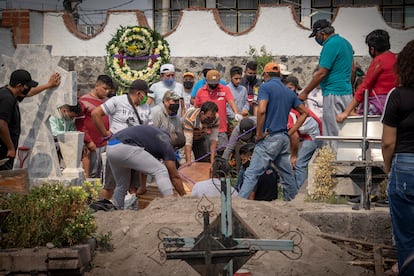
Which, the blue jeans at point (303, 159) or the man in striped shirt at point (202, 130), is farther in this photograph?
the man in striped shirt at point (202, 130)

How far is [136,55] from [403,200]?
1361 centimetres

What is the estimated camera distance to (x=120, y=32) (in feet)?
68.3

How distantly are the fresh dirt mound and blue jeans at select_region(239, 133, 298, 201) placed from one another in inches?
25.0

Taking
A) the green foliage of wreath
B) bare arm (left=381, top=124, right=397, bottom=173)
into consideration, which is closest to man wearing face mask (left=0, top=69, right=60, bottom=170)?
bare arm (left=381, top=124, right=397, bottom=173)

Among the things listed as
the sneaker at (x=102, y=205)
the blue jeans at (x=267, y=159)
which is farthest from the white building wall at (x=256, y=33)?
the sneaker at (x=102, y=205)

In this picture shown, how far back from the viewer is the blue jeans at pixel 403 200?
277 inches

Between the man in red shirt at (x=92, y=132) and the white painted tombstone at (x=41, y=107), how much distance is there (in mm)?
1641

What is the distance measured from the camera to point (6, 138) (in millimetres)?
10078

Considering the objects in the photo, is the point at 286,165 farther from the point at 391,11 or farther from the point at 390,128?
the point at 391,11

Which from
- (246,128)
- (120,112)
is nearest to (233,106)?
(246,128)

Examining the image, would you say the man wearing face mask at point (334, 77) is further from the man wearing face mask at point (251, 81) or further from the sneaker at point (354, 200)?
the man wearing face mask at point (251, 81)

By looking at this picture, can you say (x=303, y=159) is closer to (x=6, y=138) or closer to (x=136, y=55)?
(x=6, y=138)

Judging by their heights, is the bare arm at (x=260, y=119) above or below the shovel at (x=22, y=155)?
above

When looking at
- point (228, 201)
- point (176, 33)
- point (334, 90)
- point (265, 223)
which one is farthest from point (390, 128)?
point (176, 33)
